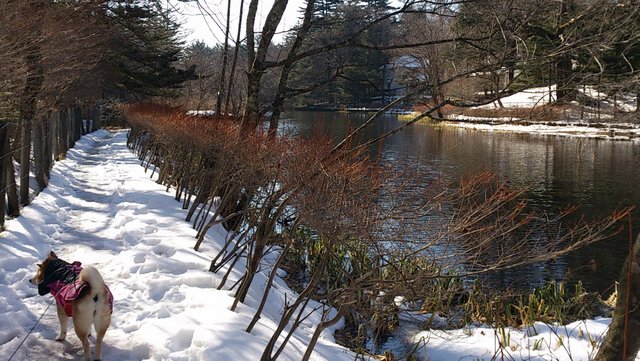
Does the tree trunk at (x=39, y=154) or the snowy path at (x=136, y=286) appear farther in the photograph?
the tree trunk at (x=39, y=154)

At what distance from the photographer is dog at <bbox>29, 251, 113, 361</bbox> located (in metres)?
4.21

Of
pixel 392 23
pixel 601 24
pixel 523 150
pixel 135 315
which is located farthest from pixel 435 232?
pixel 523 150

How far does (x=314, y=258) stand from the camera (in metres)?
9.84

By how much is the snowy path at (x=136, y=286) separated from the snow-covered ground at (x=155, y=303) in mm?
12

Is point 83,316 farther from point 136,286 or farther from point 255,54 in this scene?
point 255,54

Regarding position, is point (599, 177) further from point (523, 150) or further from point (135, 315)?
point (135, 315)

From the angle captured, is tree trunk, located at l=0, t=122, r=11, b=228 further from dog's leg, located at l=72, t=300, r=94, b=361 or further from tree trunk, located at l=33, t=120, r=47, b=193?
dog's leg, located at l=72, t=300, r=94, b=361

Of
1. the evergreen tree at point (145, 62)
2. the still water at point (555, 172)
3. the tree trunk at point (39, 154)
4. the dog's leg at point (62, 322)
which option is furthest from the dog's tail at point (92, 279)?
the evergreen tree at point (145, 62)

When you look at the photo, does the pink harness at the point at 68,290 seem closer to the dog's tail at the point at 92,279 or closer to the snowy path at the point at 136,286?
the dog's tail at the point at 92,279

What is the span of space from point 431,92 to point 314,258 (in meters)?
5.27

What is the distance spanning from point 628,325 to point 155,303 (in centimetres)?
436

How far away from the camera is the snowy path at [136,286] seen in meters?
4.66

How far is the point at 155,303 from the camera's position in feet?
18.7

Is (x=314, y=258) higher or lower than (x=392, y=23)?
lower
